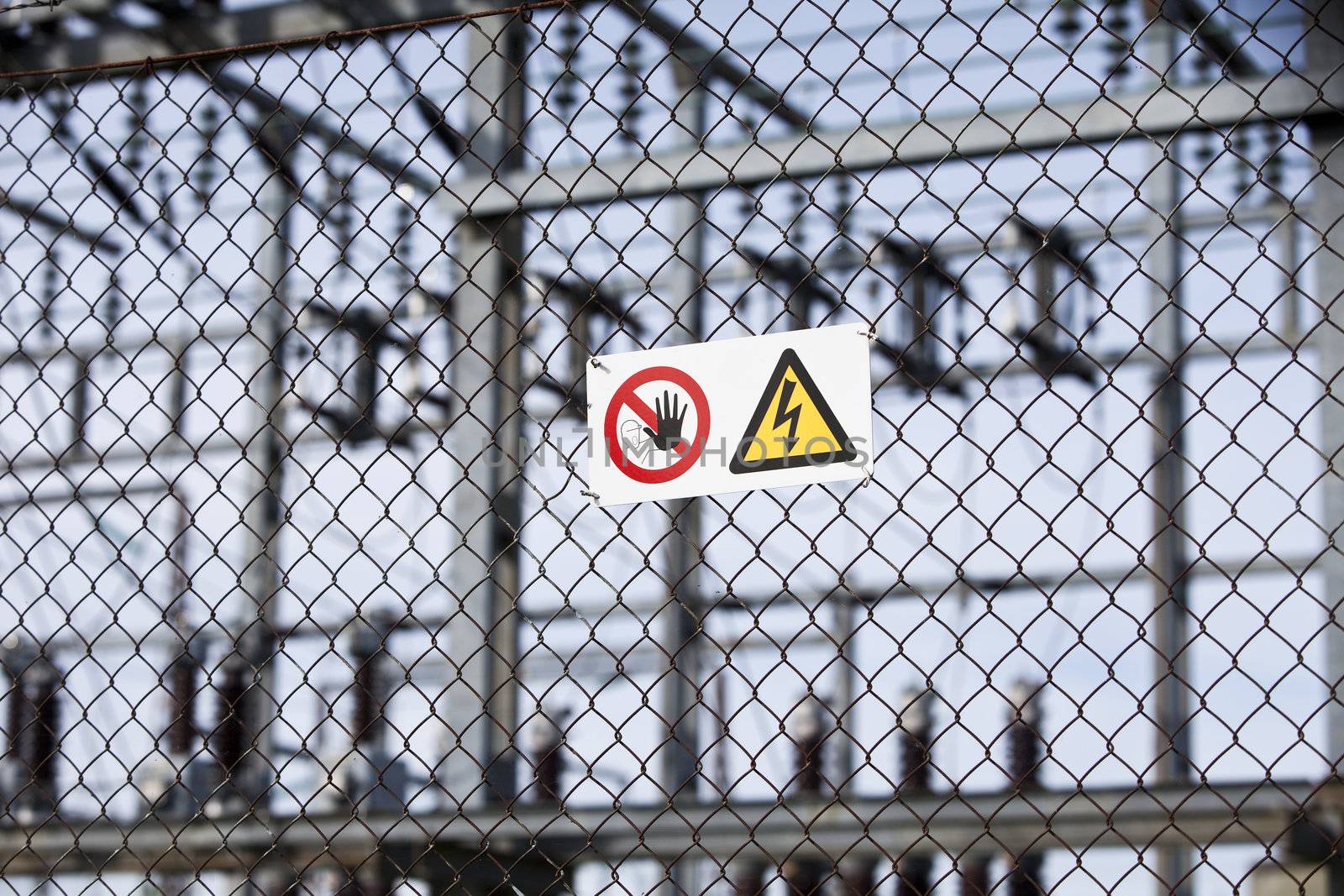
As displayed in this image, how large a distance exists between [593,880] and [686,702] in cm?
122

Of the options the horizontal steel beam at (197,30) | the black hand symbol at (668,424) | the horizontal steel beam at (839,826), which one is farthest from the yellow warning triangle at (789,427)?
the horizontal steel beam at (197,30)

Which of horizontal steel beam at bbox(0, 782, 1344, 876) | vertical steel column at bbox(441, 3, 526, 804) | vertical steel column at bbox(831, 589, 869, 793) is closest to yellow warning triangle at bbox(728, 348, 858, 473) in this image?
horizontal steel beam at bbox(0, 782, 1344, 876)

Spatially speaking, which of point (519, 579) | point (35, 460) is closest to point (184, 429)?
point (35, 460)

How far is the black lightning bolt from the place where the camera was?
2.87 meters

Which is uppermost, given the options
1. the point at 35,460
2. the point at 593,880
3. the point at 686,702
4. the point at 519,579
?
the point at 35,460

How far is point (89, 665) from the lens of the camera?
1402cm

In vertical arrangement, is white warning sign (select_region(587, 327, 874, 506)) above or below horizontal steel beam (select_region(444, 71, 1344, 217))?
below

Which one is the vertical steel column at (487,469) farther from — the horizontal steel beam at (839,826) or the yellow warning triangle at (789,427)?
the yellow warning triangle at (789,427)

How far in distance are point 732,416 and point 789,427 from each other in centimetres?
10

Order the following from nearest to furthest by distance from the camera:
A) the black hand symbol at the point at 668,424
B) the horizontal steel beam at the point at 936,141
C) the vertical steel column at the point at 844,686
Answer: the black hand symbol at the point at 668,424, the horizontal steel beam at the point at 936,141, the vertical steel column at the point at 844,686

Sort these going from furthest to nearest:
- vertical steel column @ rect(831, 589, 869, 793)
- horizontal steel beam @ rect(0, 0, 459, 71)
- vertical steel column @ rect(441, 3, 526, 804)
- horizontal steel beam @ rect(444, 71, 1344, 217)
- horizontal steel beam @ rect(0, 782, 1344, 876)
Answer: vertical steel column @ rect(831, 589, 869, 793) → horizontal steel beam @ rect(0, 0, 459, 71) → vertical steel column @ rect(441, 3, 526, 804) → horizontal steel beam @ rect(444, 71, 1344, 217) → horizontal steel beam @ rect(0, 782, 1344, 876)

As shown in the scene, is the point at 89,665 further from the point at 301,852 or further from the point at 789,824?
the point at 789,824

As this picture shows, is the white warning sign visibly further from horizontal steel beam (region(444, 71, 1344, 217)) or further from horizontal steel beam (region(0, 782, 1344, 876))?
horizontal steel beam (region(444, 71, 1344, 217))

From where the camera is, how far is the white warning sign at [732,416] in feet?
9.25
